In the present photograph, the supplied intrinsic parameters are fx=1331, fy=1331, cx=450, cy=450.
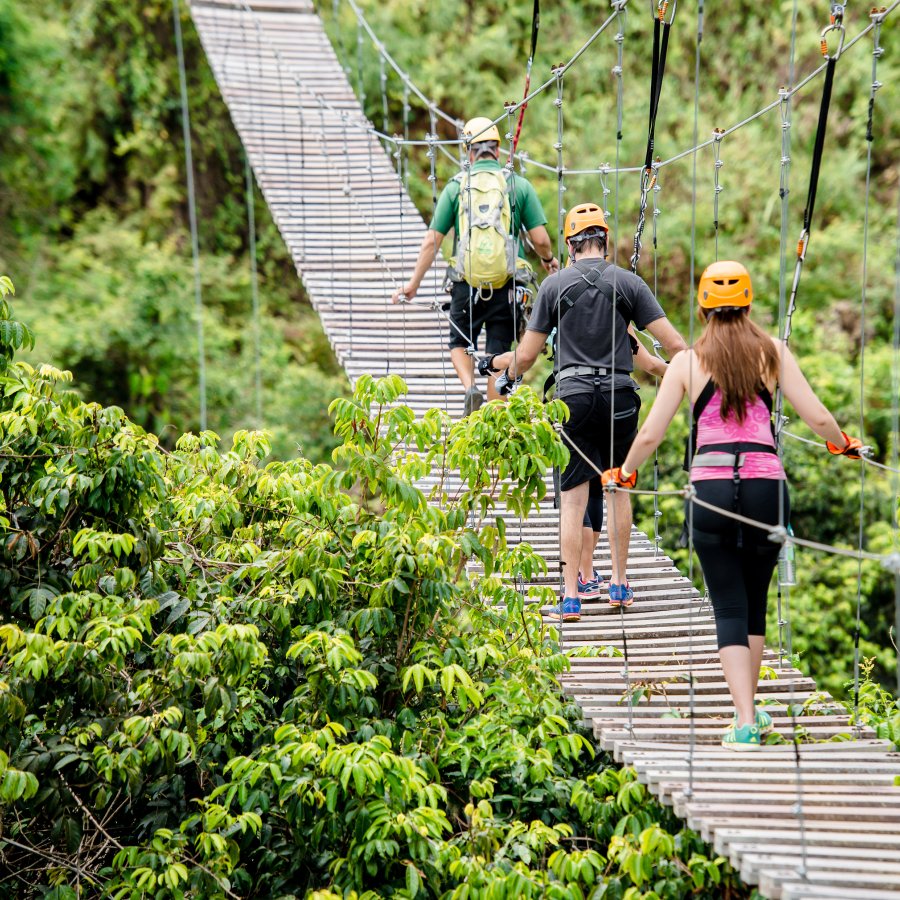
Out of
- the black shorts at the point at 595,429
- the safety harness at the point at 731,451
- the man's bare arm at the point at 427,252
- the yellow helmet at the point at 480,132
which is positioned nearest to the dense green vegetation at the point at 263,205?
the man's bare arm at the point at 427,252

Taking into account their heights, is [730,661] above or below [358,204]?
below

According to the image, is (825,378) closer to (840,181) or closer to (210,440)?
(840,181)

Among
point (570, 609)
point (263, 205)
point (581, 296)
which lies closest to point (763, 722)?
point (570, 609)

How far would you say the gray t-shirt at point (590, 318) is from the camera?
9.34ft

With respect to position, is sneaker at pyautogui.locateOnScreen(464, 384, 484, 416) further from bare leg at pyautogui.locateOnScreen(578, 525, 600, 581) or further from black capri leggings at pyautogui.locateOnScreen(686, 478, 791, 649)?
black capri leggings at pyautogui.locateOnScreen(686, 478, 791, 649)

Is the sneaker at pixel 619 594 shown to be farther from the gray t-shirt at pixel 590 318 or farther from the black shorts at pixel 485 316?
the black shorts at pixel 485 316

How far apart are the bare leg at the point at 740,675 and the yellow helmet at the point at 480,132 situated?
5.36 ft

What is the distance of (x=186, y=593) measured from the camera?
2770 millimetres

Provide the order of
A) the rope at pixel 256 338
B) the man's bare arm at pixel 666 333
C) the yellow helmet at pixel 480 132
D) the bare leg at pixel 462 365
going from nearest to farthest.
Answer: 1. the man's bare arm at pixel 666 333
2. the yellow helmet at pixel 480 132
3. the bare leg at pixel 462 365
4. the rope at pixel 256 338

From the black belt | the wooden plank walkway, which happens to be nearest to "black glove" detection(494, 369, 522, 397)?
the wooden plank walkway

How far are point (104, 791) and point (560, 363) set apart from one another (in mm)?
1280

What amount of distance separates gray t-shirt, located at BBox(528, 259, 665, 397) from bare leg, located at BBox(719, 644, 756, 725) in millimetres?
743

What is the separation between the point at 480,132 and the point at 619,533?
1198mm

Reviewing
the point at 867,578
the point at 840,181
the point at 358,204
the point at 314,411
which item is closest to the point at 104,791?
the point at 358,204
